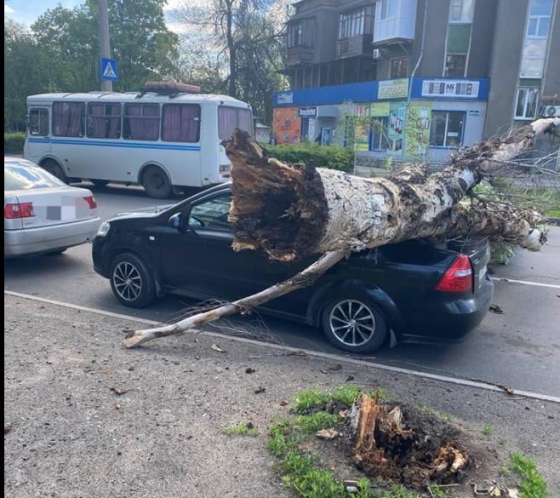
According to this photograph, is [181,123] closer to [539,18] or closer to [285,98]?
[539,18]

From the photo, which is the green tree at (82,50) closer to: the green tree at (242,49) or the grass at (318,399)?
the green tree at (242,49)

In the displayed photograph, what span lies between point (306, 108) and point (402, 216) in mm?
33813

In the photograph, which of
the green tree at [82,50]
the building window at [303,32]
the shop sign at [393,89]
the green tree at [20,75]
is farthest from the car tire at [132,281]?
the building window at [303,32]

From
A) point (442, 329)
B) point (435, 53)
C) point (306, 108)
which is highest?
point (435, 53)

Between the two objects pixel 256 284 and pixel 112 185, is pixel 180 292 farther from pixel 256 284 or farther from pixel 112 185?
pixel 112 185

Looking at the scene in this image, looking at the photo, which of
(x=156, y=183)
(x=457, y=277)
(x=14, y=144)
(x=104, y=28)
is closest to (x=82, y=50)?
(x=14, y=144)

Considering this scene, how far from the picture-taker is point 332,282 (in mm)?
5129

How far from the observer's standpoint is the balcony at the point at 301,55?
130 feet

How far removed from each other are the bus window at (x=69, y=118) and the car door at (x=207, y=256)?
1224cm

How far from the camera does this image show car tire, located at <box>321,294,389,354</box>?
16.4 ft

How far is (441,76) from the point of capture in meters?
30.4

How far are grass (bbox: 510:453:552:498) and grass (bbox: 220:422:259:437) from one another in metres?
1.56

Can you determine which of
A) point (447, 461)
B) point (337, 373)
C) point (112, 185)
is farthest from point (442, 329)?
point (112, 185)

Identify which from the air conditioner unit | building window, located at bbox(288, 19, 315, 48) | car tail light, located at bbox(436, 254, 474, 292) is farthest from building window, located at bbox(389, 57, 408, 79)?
car tail light, located at bbox(436, 254, 474, 292)
